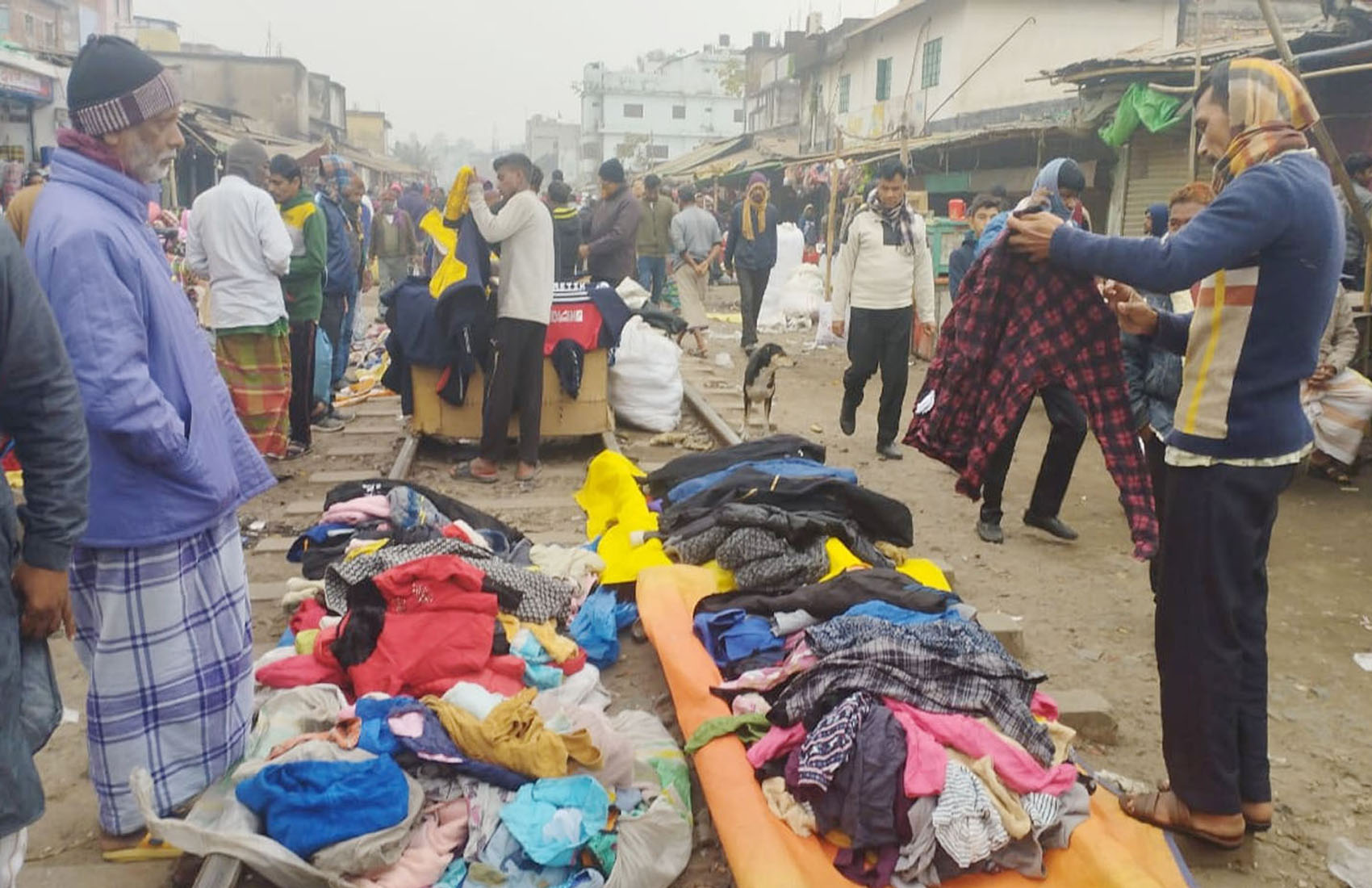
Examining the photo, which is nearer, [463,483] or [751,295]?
[463,483]

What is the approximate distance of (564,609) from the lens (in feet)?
14.0

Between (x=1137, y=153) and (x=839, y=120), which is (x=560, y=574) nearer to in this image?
(x=1137, y=153)

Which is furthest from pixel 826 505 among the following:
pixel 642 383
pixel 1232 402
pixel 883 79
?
pixel 883 79

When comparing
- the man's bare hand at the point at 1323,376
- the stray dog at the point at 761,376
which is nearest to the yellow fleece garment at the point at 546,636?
the stray dog at the point at 761,376

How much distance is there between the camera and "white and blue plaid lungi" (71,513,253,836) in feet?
8.71

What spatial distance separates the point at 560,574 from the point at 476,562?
0.52 meters

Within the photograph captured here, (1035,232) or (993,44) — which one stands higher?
(993,44)

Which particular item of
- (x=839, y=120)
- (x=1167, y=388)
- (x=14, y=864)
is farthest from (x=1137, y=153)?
(x=839, y=120)

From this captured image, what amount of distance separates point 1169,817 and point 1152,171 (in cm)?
1089

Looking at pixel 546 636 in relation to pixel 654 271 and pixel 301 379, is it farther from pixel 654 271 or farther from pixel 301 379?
pixel 654 271

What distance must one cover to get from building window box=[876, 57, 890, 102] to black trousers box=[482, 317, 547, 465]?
24.5 m

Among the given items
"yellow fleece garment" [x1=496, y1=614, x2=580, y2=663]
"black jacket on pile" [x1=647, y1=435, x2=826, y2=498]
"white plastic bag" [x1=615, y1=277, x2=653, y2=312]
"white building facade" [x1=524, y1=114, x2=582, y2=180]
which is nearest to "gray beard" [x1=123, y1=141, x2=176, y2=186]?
"yellow fleece garment" [x1=496, y1=614, x2=580, y2=663]

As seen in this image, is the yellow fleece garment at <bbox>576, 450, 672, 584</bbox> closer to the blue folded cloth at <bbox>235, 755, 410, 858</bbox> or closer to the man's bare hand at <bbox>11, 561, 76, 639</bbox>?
the blue folded cloth at <bbox>235, 755, 410, 858</bbox>

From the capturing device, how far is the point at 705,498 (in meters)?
5.04
